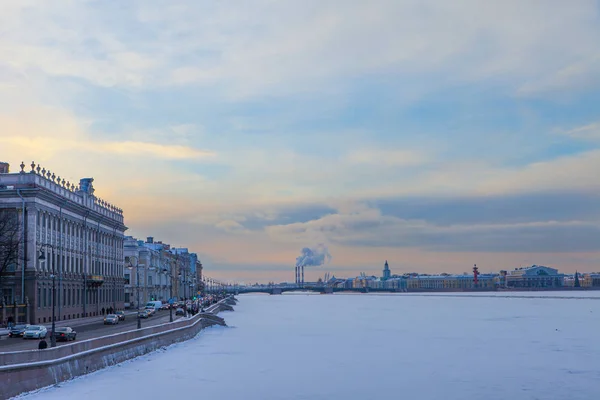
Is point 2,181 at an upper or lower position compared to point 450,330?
upper

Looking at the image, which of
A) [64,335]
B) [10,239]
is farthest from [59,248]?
[64,335]

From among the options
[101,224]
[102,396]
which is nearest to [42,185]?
[101,224]

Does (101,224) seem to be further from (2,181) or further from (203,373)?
(203,373)

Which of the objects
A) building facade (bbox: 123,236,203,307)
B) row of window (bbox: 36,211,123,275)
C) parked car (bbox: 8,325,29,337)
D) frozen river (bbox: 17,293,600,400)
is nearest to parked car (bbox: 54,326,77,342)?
frozen river (bbox: 17,293,600,400)

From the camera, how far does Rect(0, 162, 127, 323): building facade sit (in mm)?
73750

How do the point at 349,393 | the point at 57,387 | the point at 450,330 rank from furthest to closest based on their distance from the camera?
the point at 450,330 < the point at 349,393 < the point at 57,387

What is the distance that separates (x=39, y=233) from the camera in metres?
76.1

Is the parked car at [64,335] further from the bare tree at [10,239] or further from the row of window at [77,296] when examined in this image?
the row of window at [77,296]

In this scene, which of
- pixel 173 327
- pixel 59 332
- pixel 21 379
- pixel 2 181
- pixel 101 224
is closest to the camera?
pixel 21 379

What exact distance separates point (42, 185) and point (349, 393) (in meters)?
47.5

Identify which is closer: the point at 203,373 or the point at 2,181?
the point at 203,373

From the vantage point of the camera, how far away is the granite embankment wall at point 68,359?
31.0 meters

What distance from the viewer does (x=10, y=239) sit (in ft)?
226

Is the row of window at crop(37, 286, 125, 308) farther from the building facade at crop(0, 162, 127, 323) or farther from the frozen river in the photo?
the frozen river
